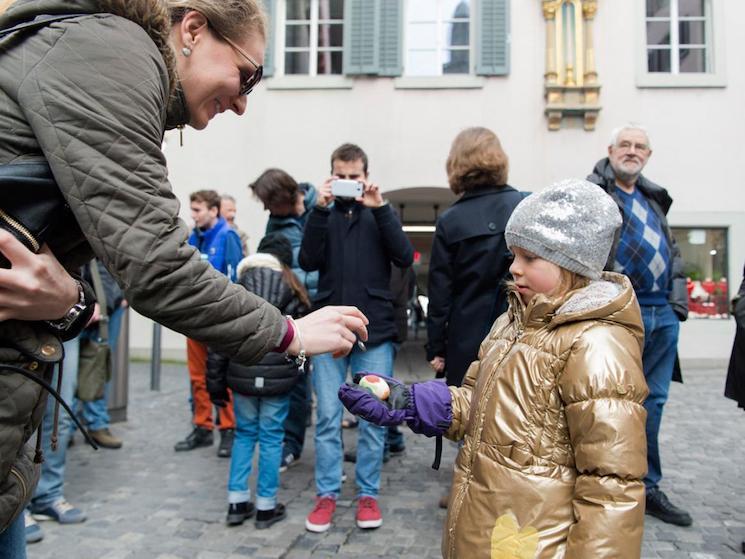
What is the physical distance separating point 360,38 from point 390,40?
47 cm

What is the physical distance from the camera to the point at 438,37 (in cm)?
1078

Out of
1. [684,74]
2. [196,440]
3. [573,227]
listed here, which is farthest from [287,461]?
[684,74]

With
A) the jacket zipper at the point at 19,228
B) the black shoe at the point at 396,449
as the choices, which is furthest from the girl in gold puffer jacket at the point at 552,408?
the black shoe at the point at 396,449

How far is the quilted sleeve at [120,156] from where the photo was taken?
3.90 feet

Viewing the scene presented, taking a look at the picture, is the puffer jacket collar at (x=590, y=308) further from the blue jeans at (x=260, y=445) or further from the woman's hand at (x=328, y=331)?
the blue jeans at (x=260, y=445)

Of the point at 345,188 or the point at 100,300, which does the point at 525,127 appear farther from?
the point at 100,300

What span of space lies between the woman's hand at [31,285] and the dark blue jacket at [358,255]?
252 cm

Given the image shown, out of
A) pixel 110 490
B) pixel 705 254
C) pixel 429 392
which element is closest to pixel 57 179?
pixel 429 392

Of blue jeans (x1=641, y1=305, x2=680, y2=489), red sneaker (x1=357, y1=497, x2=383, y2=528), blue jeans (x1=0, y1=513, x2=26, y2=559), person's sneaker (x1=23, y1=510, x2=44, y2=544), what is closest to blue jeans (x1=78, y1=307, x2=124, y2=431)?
person's sneaker (x1=23, y1=510, x2=44, y2=544)

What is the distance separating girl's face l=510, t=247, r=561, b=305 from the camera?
2176 millimetres

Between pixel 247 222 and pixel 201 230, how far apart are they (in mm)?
5100

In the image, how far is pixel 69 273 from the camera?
1.46 metres

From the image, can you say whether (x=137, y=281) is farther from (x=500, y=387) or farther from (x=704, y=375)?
(x=704, y=375)

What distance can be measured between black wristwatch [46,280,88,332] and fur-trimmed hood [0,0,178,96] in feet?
1.74
